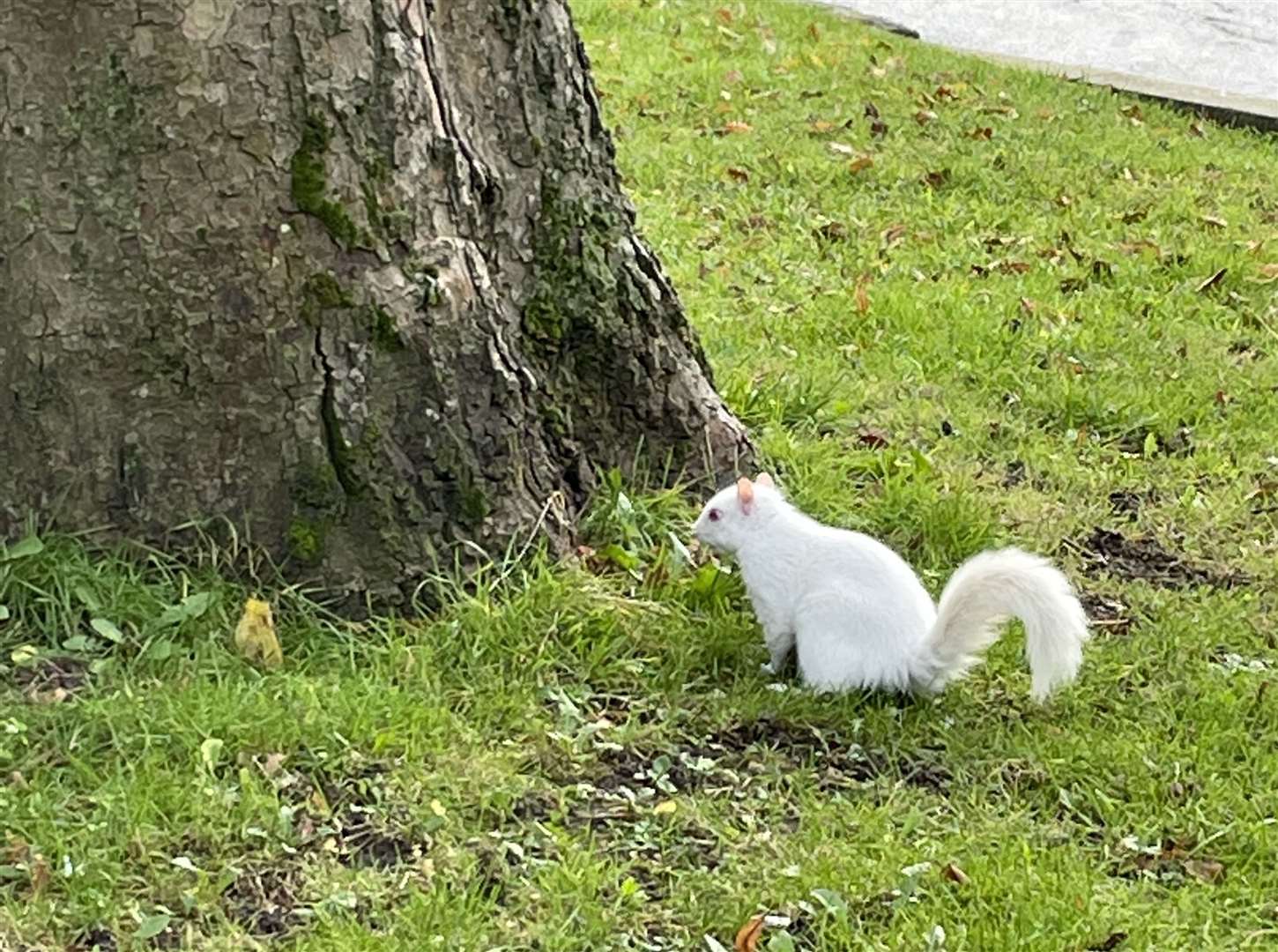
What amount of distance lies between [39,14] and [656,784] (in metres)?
1.64

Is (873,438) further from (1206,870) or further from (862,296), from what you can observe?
(1206,870)

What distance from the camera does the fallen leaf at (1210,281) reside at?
570 cm

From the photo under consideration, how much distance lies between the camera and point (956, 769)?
3102 millimetres

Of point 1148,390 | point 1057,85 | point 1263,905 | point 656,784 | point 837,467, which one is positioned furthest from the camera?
point 1057,85

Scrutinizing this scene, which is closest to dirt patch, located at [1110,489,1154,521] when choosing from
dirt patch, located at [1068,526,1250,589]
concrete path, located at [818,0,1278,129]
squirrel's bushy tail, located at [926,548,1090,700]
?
dirt patch, located at [1068,526,1250,589]

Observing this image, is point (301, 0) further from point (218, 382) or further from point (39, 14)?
point (218, 382)

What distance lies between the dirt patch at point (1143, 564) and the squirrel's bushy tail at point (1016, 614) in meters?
0.77

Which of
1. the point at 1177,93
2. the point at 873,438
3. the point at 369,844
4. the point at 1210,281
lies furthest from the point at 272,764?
the point at 1177,93

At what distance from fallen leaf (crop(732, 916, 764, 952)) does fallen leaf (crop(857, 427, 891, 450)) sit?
181 cm

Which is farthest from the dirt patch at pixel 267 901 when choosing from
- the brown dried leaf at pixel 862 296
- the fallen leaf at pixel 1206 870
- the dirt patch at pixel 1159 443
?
the brown dried leaf at pixel 862 296

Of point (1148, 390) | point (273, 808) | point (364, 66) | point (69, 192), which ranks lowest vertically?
point (273, 808)

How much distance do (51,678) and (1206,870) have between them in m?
1.92

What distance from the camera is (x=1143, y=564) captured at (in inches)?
154

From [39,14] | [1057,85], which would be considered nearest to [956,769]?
[39,14]
